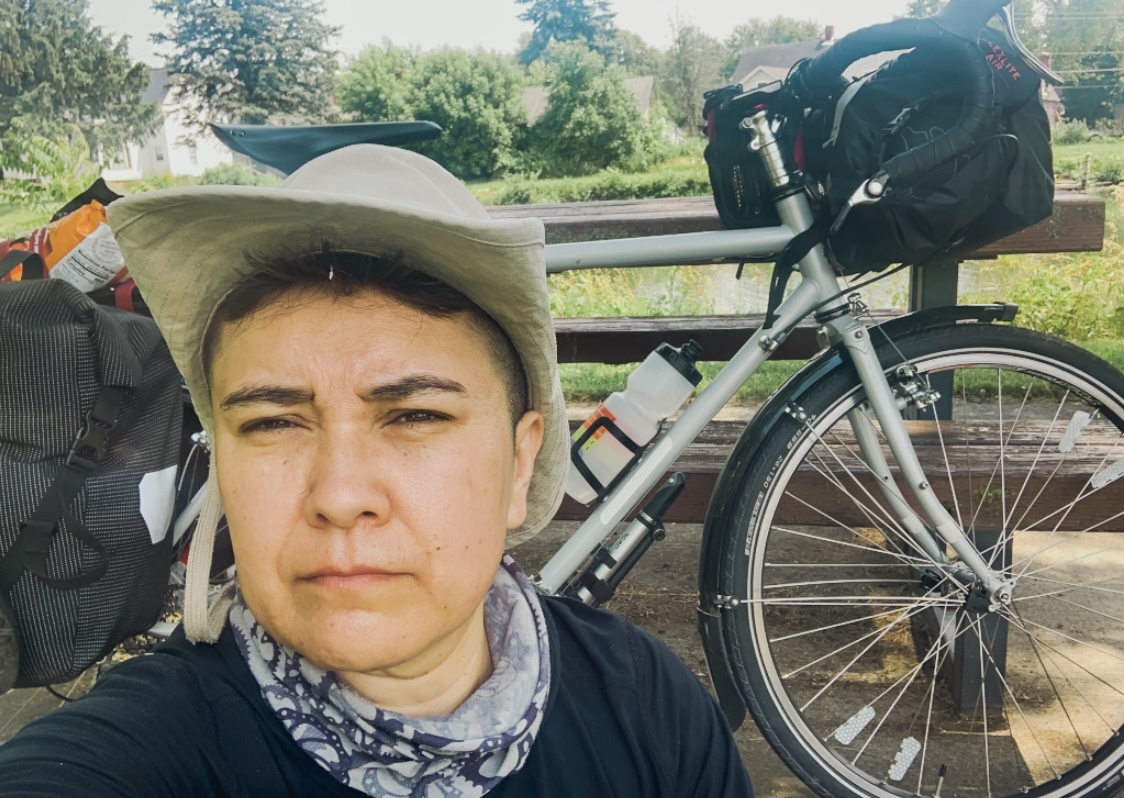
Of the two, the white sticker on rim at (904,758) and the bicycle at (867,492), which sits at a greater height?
the bicycle at (867,492)

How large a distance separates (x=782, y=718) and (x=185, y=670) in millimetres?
1341

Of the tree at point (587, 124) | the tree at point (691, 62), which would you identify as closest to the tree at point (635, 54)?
the tree at point (587, 124)

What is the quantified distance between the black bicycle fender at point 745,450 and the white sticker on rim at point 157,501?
1091mm

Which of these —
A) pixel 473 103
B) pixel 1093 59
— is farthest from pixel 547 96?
pixel 1093 59

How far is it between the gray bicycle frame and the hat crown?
884 millimetres

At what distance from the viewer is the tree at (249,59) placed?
47.0 ft

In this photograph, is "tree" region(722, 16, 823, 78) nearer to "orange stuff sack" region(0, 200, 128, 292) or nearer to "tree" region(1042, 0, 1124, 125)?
"tree" region(1042, 0, 1124, 125)

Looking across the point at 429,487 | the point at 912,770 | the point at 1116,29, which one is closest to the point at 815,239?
the point at 429,487

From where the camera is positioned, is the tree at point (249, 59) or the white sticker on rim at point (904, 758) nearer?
the white sticker on rim at point (904, 758)

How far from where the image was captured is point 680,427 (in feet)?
6.21

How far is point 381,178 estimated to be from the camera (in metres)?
0.97

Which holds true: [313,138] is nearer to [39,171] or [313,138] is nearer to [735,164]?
[735,164]

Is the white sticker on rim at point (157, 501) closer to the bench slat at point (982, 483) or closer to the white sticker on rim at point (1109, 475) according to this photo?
the bench slat at point (982, 483)

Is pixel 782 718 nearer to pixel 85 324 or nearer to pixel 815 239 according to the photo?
pixel 815 239
